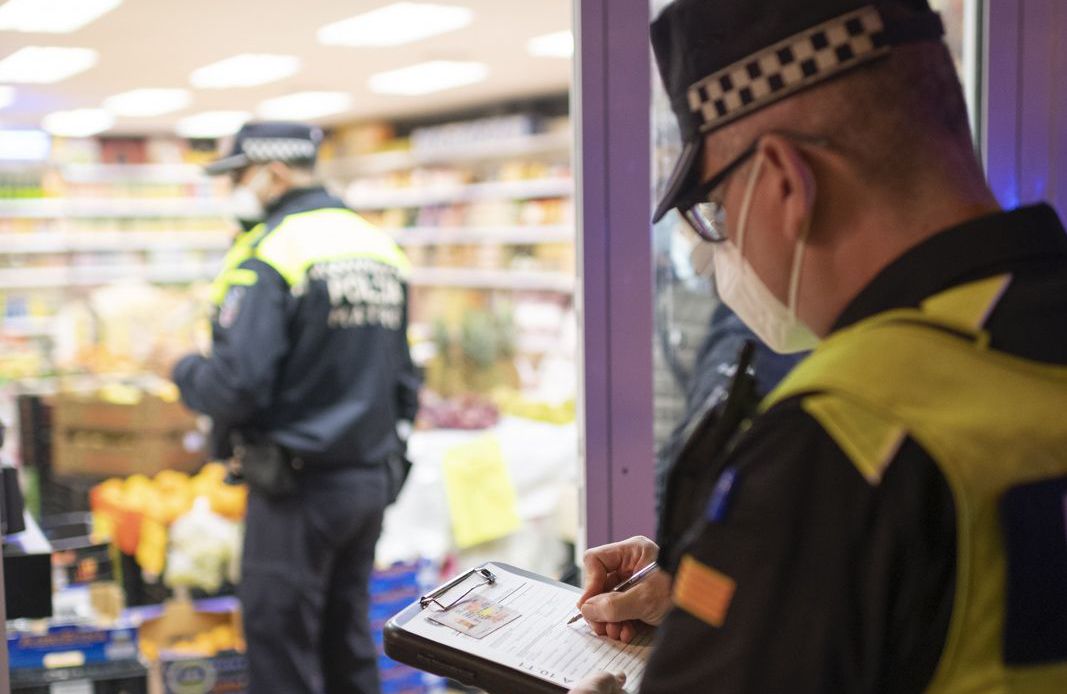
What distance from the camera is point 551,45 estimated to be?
6.66 meters

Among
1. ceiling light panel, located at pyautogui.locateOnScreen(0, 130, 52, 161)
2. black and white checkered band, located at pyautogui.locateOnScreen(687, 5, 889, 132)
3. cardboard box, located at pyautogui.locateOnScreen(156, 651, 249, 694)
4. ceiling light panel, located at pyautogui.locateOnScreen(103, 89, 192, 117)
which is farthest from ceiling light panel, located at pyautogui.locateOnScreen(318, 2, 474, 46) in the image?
black and white checkered band, located at pyautogui.locateOnScreen(687, 5, 889, 132)

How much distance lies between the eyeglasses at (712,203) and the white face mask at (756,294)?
1cm

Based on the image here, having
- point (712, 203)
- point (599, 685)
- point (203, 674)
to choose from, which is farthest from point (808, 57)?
point (203, 674)

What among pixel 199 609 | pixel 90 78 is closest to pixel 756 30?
pixel 199 609

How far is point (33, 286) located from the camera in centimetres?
862

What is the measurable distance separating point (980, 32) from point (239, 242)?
7.09ft

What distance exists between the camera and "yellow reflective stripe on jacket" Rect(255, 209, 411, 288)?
117 inches

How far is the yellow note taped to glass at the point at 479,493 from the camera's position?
379 cm

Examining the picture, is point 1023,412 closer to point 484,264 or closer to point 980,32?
point 980,32

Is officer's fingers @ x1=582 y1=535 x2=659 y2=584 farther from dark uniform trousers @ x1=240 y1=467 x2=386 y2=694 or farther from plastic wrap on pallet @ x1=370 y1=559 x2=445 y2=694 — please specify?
plastic wrap on pallet @ x1=370 y1=559 x2=445 y2=694

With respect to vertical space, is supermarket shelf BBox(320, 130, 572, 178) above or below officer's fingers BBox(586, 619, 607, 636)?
above

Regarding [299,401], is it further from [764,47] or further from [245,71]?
[245,71]

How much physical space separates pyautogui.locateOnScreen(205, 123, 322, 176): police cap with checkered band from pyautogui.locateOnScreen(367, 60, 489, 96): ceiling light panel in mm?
4145

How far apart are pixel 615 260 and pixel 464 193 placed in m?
6.87
